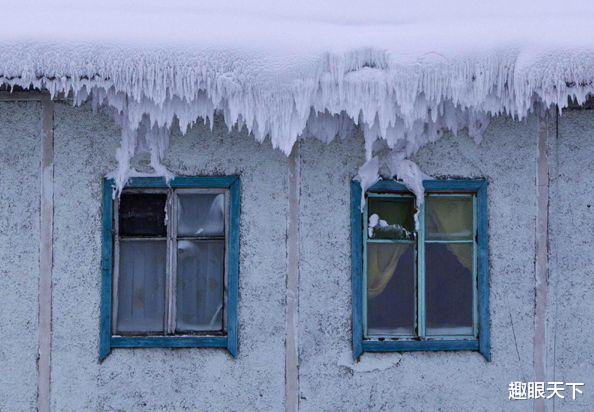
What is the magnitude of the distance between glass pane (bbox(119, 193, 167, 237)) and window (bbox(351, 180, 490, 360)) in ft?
4.99

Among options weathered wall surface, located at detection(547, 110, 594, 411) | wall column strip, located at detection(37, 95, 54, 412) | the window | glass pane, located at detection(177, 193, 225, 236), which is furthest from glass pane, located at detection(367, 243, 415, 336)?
wall column strip, located at detection(37, 95, 54, 412)

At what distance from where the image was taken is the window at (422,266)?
237 inches

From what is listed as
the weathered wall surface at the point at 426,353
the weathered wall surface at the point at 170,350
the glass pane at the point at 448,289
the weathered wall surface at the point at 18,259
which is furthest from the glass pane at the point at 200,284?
the glass pane at the point at 448,289

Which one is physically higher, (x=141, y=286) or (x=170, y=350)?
(x=141, y=286)

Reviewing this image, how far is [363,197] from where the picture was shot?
19.4 feet

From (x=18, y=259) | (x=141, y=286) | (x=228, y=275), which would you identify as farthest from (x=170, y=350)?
(x=18, y=259)

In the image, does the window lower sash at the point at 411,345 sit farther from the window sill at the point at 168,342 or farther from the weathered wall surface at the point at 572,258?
the window sill at the point at 168,342

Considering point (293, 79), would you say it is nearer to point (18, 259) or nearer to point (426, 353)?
point (426, 353)

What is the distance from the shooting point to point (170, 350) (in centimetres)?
586

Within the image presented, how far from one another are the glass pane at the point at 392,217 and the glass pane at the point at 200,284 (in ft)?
3.87

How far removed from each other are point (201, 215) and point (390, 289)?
1.53m

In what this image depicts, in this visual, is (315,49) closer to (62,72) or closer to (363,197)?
(363,197)

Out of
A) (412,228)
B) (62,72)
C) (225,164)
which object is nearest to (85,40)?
(62,72)

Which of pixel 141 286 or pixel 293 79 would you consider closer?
pixel 293 79
